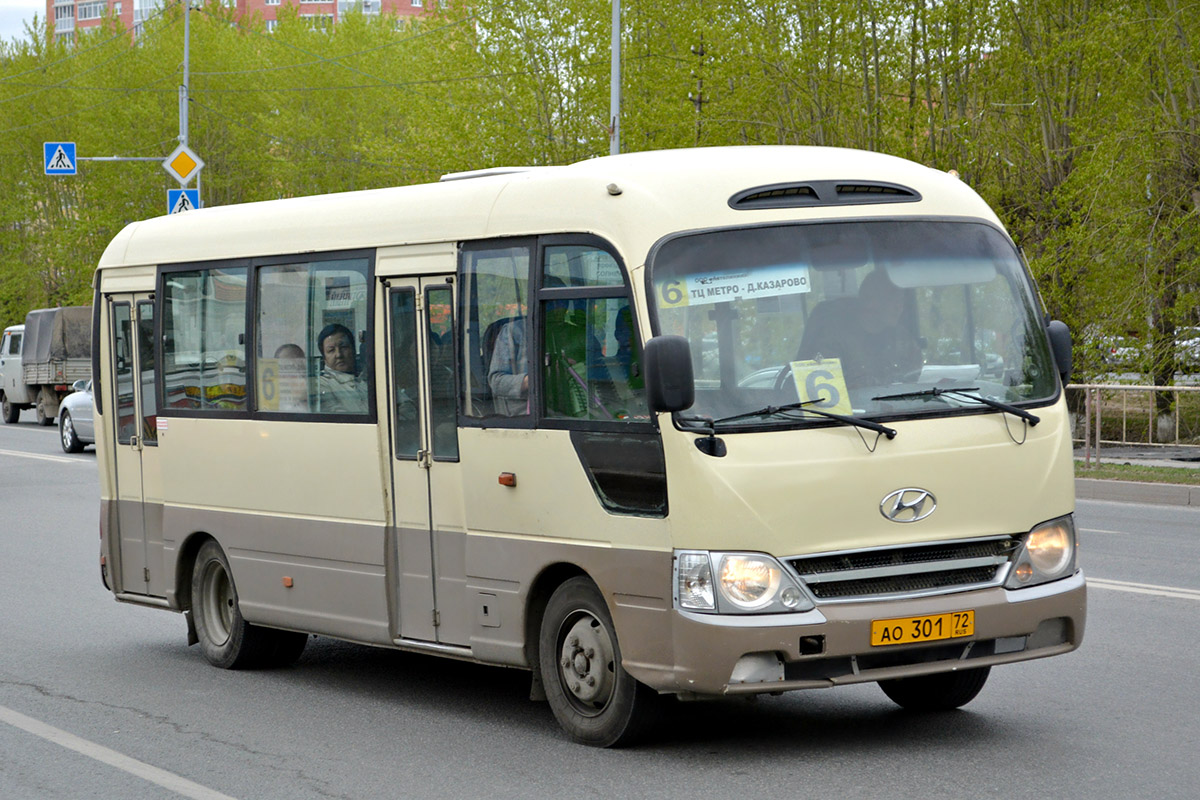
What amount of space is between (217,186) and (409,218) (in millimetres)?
58786

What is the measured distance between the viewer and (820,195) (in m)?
7.21

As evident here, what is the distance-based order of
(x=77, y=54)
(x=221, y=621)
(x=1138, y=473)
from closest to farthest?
(x=221, y=621) < (x=1138, y=473) < (x=77, y=54)

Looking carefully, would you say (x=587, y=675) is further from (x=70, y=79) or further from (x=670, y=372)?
(x=70, y=79)

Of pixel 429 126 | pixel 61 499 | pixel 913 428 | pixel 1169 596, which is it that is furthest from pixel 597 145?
pixel 913 428

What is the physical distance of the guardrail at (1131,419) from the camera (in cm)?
2052

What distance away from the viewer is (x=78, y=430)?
3056cm

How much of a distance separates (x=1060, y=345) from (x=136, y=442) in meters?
5.74

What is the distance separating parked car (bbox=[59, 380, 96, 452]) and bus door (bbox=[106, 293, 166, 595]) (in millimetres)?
19920

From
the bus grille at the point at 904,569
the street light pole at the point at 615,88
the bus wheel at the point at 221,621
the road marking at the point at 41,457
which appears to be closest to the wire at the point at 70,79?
the street light pole at the point at 615,88

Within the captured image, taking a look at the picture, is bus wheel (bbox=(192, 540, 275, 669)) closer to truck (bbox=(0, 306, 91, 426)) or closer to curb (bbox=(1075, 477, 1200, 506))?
curb (bbox=(1075, 477, 1200, 506))

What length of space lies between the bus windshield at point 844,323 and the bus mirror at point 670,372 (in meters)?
0.20

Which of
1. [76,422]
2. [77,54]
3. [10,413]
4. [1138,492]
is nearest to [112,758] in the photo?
[1138,492]

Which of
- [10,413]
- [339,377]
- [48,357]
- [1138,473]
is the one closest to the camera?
[339,377]

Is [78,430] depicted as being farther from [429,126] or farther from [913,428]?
[913,428]
